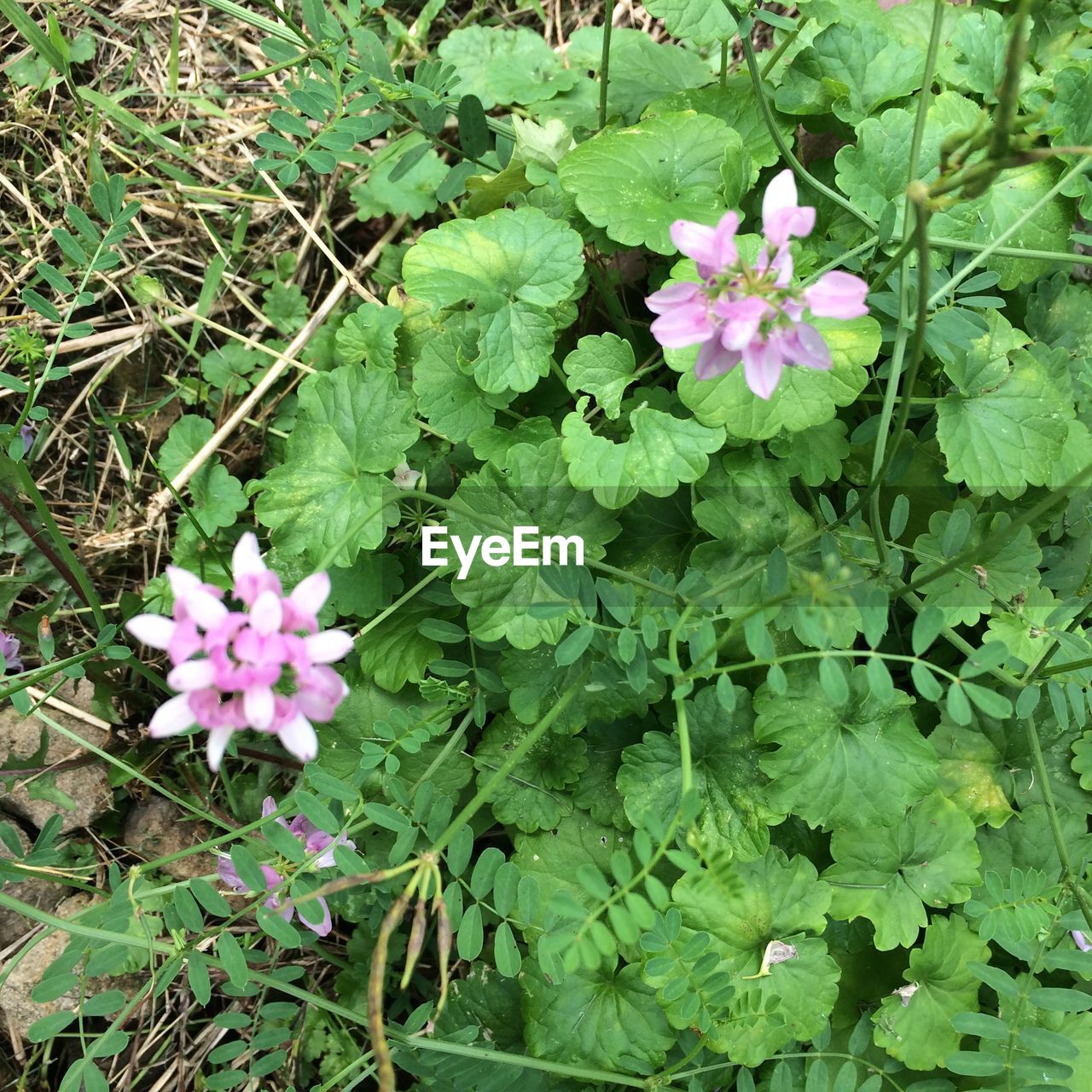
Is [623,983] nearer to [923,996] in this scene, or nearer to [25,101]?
[923,996]

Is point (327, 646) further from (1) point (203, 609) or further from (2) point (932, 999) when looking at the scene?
(2) point (932, 999)

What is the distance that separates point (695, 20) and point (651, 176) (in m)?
0.40

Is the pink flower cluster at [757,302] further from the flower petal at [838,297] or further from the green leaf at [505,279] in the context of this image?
the green leaf at [505,279]

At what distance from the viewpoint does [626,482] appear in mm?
2188

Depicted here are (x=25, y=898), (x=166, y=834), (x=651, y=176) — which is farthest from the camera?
(x=166, y=834)

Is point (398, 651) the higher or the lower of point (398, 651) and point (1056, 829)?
the higher

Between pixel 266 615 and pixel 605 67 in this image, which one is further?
→ pixel 605 67

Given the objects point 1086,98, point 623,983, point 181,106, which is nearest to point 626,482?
point 623,983

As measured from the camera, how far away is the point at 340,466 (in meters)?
2.35

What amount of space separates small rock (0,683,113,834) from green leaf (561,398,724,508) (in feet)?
5.43

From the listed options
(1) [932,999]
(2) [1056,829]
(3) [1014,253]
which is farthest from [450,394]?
(1) [932,999]

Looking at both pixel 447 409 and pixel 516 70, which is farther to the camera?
pixel 516 70

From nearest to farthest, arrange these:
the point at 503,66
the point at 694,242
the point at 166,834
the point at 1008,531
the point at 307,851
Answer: the point at 694,242
the point at 1008,531
the point at 307,851
the point at 166,834
the point at 503,66

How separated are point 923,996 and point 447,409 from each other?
1.85 m
